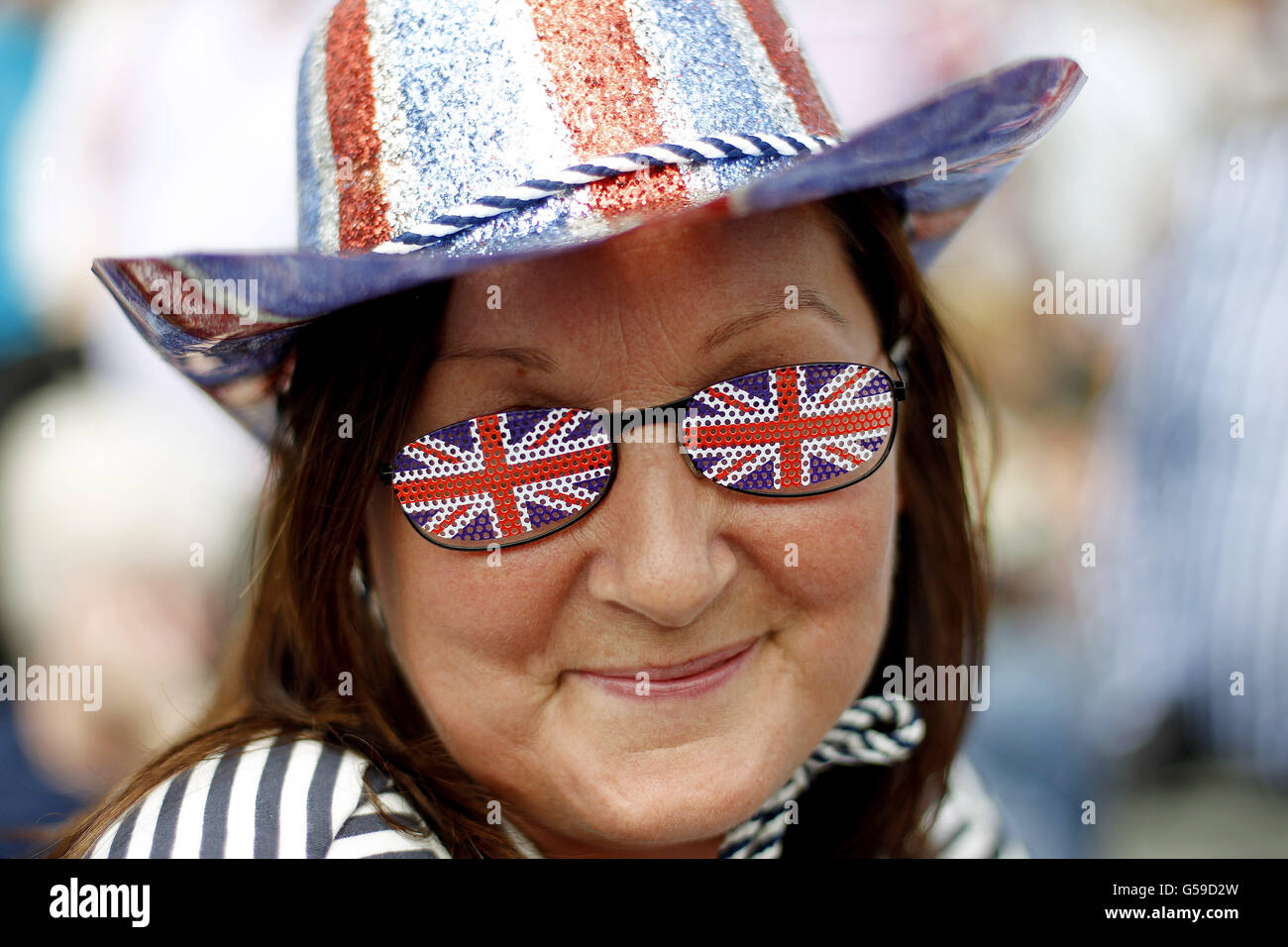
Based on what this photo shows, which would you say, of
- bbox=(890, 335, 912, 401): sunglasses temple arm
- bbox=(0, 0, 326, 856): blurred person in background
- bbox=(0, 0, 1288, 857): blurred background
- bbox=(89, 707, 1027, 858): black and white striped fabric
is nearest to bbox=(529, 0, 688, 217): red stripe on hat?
bbox=(890, 335, 912, 401): sunglasses temple arm

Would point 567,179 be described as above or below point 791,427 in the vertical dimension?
above

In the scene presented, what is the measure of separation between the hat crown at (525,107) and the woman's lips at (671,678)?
1.77 feet

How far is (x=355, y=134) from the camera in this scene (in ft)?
4.53

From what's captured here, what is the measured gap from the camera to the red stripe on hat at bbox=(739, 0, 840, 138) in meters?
1.46

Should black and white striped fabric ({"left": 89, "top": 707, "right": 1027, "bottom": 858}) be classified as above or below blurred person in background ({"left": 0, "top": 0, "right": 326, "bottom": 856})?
below

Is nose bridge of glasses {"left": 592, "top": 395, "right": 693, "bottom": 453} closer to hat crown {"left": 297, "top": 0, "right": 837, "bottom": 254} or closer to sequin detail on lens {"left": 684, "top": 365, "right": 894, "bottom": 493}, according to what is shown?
sequin detail on lens {"left": 684, "top": 365, "right": 894, "bottom": 493}

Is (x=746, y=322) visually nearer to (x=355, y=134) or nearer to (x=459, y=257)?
(x=459, y=257)

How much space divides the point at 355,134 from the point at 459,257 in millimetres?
322

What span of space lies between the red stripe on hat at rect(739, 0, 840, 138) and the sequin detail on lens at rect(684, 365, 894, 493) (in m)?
0.35

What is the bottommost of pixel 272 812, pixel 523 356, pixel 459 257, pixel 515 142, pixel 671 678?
pixel 272 812

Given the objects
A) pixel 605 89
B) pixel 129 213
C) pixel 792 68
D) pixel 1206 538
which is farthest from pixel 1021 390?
pixel 129 213

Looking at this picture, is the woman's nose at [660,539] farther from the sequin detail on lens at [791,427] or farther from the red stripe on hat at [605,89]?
the red stripe on hat at [605,89]
